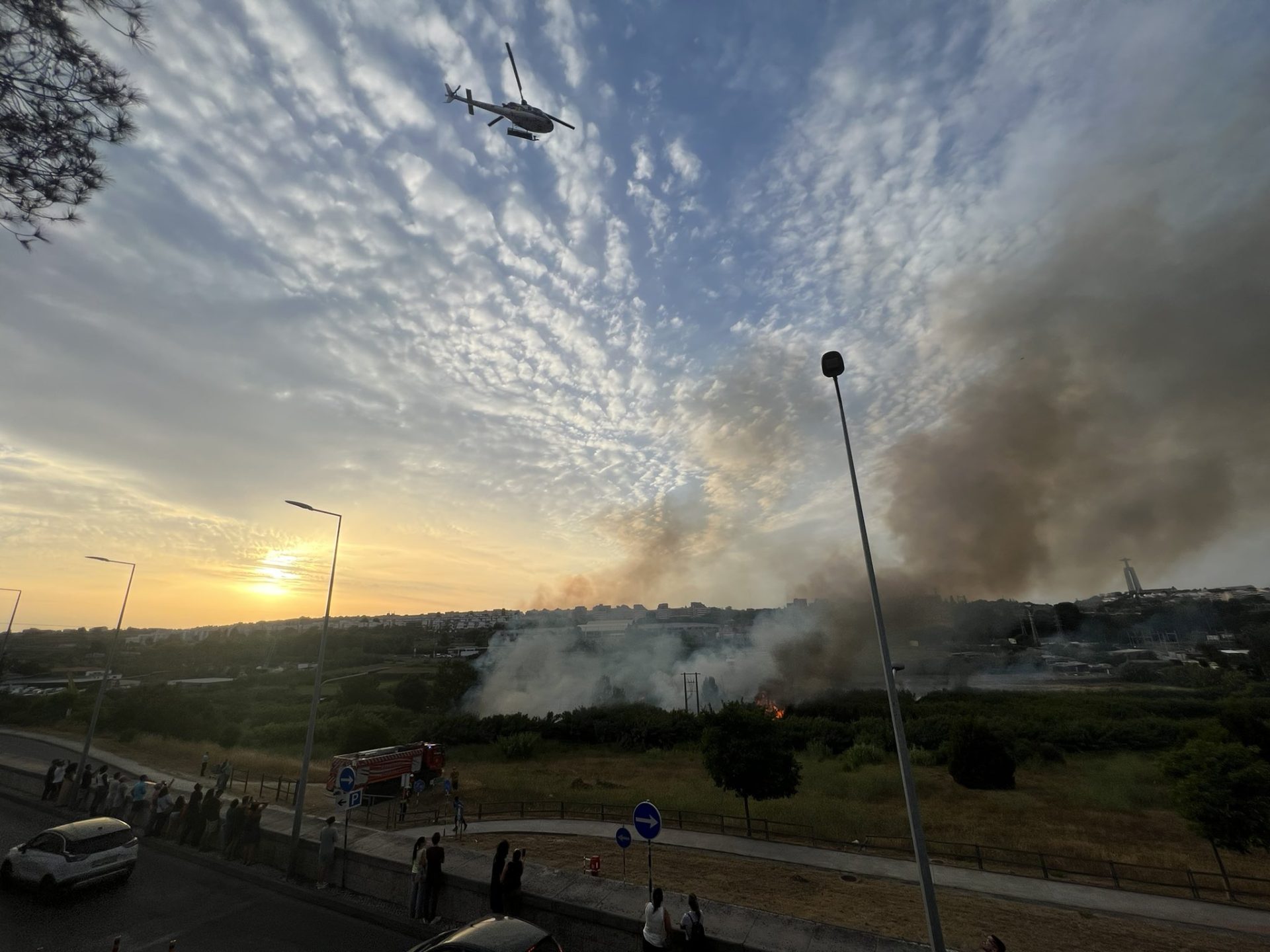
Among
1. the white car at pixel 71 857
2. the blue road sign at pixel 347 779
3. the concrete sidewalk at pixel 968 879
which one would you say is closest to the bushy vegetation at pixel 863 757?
the concrete sidewalk at pixel 968 879

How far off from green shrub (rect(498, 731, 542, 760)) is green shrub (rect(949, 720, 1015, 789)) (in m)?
27.4

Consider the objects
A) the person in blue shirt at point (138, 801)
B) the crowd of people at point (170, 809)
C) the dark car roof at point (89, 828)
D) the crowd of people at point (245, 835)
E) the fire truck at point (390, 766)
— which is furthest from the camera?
the fire truck at point (390, 766)

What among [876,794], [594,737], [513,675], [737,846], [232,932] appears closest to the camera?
[232,932]

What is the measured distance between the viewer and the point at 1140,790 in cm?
2744

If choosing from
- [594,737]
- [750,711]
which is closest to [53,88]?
[750,711]

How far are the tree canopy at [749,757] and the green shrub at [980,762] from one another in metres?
12.1

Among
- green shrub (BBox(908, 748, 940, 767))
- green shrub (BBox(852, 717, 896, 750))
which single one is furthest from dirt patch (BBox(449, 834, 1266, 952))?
green shrub (BBox(852, 717, 896, 750))

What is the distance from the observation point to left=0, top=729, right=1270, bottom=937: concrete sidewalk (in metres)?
13.9

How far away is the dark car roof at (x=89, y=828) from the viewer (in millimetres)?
12008

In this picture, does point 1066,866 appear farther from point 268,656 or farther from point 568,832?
point 268,656

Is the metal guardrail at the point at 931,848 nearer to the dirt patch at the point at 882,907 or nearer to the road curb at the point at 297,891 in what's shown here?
the dirt patch at the point at 882,907

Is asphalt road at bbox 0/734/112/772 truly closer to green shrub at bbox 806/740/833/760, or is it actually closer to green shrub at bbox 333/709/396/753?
green shrub at bbox 333/709/396/753

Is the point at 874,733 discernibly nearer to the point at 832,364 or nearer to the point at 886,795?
the point at 886,795

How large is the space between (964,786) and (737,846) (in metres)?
17.5
